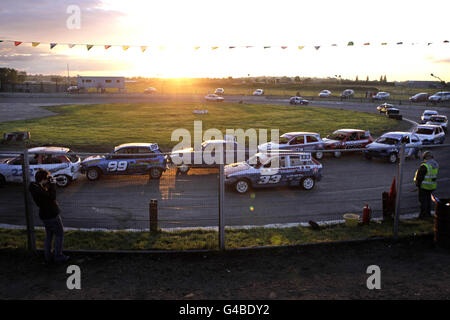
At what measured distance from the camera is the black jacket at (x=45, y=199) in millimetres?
6703

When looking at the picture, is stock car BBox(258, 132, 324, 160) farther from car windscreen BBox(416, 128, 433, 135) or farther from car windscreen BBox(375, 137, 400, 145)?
car windscreen BBox(416, 128, 433, 135)

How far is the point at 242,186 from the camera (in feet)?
42.7

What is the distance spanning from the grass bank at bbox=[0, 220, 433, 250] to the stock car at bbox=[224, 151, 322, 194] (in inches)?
146

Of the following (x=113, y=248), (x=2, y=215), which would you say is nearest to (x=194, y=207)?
(x=113, y=248)

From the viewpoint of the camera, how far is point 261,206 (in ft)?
35.4

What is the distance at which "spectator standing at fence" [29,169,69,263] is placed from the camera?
671 cm

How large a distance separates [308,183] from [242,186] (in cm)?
243

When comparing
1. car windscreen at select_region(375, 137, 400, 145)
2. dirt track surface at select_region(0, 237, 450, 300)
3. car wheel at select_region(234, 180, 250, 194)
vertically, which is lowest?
dirt track surface at select_region(0, 237, 450, 300)

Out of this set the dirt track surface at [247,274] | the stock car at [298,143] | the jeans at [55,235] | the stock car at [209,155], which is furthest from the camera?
the stock car at [298,143]

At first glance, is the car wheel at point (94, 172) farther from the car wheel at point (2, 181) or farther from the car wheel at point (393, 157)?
the car wheel at point (393, 157)

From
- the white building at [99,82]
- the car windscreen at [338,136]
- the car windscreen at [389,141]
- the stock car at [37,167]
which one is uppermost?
the white building at [99,82]

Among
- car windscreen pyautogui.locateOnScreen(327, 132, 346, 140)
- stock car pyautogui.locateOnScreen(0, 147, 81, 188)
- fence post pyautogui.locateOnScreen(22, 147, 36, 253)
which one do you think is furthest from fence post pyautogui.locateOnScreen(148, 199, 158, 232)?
car windscreen pyautogui.locateOnScreen(327, 132, 346, 140)

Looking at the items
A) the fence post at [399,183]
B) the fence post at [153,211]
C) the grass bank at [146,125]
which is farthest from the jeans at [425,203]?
the grass bank at [146,125]

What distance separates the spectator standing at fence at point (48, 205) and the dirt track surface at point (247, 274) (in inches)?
14.0
